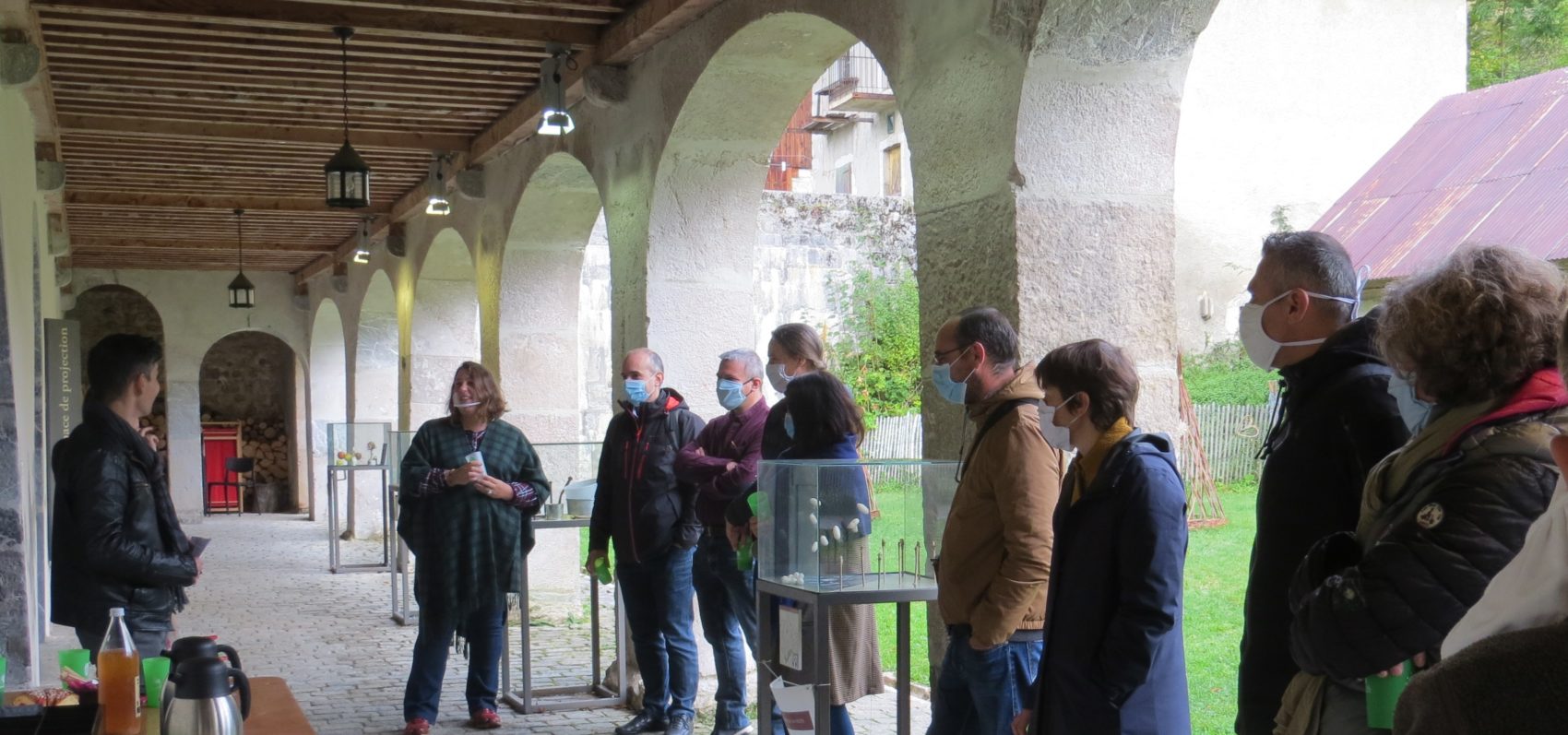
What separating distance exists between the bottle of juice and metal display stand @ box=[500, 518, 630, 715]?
11.2 feet

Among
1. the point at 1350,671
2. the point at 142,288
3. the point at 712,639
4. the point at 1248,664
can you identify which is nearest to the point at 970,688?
the point at 1248,664

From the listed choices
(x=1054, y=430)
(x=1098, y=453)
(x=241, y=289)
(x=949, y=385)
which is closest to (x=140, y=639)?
(x=949, y=385)

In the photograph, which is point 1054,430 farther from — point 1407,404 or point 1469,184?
point 1469,184

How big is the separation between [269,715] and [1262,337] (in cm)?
212

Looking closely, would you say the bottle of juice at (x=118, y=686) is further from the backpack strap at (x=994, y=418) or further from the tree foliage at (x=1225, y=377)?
the tree foliage at (x=1225, y=377)

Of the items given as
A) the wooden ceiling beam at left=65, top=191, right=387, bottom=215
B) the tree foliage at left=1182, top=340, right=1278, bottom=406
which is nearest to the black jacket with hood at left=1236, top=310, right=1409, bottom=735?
the wooden ceiling beam at left=65, top=191, right=387, bottom=215

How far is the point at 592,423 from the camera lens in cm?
1485

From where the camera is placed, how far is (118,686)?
8.59 ft

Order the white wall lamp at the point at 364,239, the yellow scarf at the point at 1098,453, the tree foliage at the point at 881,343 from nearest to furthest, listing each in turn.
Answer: the yellow scarf at the point at 1098,453 < the white wall lamp at the point at 364,239 < the tree foliage at the point at 881,343

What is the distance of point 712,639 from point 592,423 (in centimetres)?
973

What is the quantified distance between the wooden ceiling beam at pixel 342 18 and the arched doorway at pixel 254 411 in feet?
53.1

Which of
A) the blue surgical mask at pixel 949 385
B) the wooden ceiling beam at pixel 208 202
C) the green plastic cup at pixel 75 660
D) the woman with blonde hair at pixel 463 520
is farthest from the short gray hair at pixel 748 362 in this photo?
the wooden ceiling beam at pixel 208 202

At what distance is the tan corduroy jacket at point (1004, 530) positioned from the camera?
314 centimetres

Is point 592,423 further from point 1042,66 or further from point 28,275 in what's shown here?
point 1042,66
